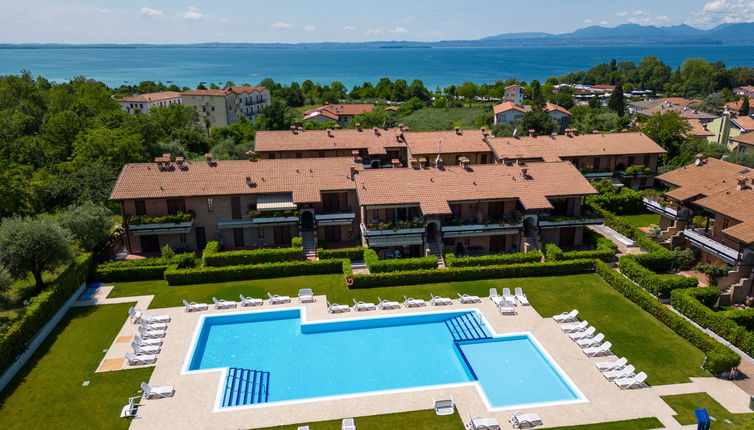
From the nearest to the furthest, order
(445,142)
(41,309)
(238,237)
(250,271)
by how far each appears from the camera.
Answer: (41,309), (250,271), (238,237), (445,142)

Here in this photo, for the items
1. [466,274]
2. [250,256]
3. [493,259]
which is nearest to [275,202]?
[250,256]

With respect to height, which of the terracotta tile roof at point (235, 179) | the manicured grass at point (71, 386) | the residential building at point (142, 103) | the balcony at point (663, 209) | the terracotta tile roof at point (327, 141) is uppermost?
the residential building at point (142, 103)

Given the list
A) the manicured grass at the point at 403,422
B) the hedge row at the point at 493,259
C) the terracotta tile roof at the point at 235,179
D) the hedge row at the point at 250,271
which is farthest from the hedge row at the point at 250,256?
the manicured grass at the point at 403,422

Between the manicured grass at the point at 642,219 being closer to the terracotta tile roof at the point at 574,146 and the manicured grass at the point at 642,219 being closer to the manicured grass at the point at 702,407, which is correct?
the terracotta tile roof at the point at 574,146

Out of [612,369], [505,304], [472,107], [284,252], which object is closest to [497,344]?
[505,304]

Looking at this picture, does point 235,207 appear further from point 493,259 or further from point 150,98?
point 150,98
